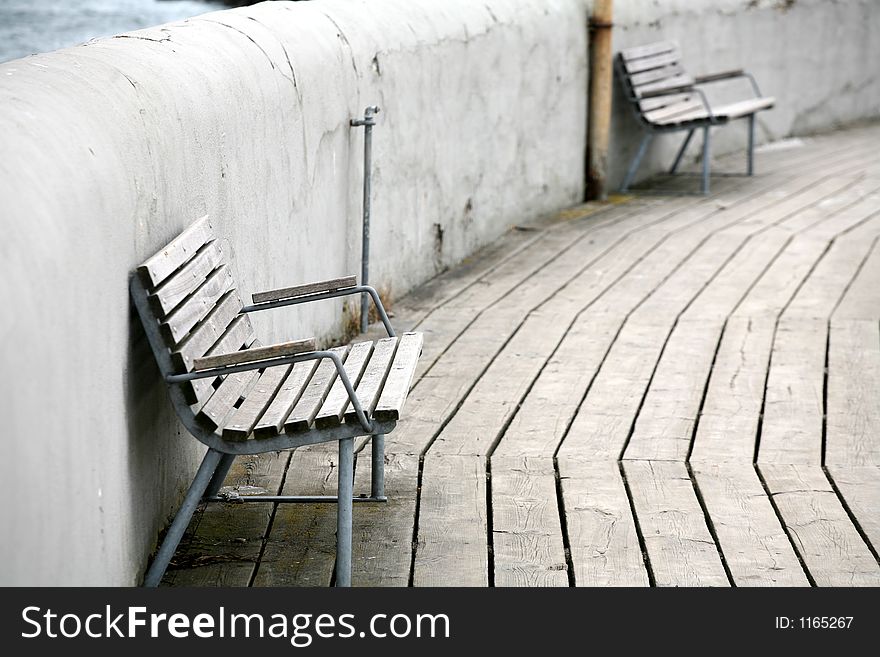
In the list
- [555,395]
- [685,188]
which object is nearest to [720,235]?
[685,188]

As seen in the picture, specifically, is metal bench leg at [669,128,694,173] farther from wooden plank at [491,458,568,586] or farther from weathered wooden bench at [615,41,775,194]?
wooden plank at [491,458,568,586]

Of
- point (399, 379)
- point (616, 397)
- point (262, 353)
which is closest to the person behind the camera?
point (262, 353)

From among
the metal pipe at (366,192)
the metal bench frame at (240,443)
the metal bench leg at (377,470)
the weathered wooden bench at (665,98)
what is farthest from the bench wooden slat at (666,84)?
the metal bench frame at (240,443)

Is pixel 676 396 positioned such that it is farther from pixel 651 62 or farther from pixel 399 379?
pixel 651 62

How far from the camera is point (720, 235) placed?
612 cm

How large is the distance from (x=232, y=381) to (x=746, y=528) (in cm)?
125

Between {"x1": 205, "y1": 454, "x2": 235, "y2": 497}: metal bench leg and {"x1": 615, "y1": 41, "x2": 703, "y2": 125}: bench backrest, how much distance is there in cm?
447

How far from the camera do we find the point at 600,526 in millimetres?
2936

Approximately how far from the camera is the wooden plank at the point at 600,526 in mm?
2688

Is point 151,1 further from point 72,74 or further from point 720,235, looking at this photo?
point 72,74

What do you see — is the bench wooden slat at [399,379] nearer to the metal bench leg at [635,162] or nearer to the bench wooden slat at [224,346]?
the bench wooden slat at [224,346]

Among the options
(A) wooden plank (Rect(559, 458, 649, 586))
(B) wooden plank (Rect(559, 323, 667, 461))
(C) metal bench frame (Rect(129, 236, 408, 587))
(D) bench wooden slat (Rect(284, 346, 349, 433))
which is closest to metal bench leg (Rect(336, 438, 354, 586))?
(C) metal bench frame (Rect(129, 236, 408, 587))

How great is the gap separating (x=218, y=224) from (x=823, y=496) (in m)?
1.67

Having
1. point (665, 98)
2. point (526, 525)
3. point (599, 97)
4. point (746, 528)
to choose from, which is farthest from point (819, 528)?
point (665, 98)
